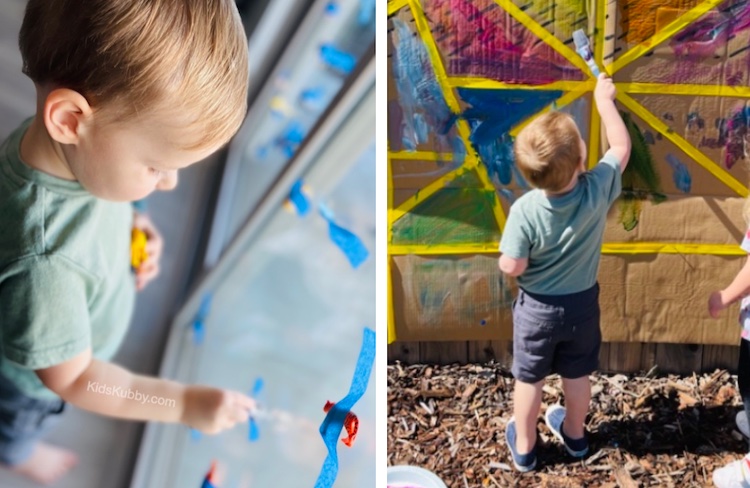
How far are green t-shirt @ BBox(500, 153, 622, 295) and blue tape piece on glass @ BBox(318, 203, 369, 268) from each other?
0.78 ft

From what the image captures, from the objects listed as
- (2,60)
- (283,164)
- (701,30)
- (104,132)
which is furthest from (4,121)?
(701,30)

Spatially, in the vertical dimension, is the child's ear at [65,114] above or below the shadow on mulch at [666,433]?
above

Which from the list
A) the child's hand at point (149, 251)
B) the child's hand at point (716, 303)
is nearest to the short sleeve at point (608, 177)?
the child's hand at point (716, 303)

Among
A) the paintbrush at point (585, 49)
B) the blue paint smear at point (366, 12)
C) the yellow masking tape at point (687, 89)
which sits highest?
the blue paint smear at point (366, 12)

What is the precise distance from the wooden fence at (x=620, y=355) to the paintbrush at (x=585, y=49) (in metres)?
0.43

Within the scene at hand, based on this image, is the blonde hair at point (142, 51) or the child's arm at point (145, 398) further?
the child's arm at point (145, 398)

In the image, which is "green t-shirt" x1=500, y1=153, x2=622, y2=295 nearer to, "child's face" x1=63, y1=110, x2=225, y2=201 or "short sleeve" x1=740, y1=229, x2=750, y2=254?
"short sleeve" x1=740, y1=229, x2=750, y2=254

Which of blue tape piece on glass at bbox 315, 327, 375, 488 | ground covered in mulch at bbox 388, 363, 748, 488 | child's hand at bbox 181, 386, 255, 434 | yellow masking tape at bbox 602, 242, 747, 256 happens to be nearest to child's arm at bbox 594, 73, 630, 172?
yellow masking tape at bbox 602, 242, 747, 256

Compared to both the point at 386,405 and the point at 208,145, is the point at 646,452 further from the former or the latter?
the point at 208,145

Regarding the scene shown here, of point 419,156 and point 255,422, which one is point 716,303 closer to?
point 419,156

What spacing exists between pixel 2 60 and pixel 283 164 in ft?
1.59

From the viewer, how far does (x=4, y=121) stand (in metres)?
1.18

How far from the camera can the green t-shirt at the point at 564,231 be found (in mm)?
1111

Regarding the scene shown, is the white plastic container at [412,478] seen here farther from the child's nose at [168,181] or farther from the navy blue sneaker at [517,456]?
the child's nose at [168,181]
